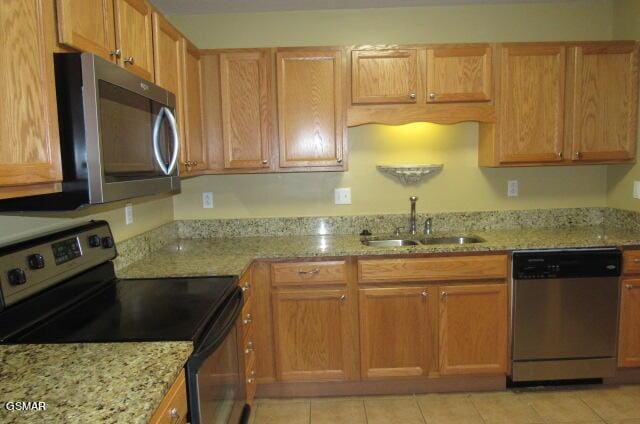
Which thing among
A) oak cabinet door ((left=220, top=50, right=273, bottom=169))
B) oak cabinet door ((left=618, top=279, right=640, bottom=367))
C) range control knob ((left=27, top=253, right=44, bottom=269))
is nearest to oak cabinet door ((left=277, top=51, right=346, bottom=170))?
oak cabinet door ((left=220, top=50, right=273, bottom=169))

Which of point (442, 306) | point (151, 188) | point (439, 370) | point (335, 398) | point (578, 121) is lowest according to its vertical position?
point (335, 398)

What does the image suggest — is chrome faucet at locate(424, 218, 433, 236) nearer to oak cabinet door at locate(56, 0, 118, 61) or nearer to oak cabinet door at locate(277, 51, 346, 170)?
oak cabinet door at locate(277, 51, 346, 170)

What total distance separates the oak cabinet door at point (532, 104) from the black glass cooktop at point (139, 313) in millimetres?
1917

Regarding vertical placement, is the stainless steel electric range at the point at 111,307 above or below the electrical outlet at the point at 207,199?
below

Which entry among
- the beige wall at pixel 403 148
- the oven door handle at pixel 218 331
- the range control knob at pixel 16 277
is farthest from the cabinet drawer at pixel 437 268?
the range control knob at pixel 16 277

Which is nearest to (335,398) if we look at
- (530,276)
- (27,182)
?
(530,276)

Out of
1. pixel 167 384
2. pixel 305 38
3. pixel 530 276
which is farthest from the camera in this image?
pixel 305 38

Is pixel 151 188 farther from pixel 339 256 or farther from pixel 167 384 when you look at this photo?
pixel 339 256

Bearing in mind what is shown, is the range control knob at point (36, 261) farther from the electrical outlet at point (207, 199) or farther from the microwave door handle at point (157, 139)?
the electrical outlet at point (207, 199)

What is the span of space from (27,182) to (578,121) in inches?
112

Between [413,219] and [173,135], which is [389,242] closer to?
[413,219]

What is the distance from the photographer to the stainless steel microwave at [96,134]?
1209 millimetres

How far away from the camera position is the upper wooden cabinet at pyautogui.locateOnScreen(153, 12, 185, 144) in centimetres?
198

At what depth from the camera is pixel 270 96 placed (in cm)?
266
